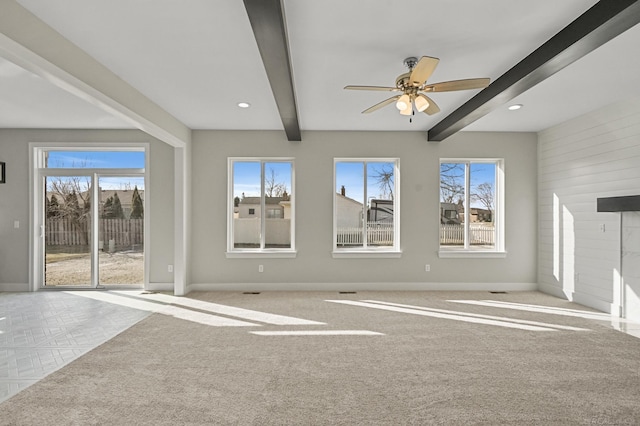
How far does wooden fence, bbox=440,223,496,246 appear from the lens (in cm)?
605

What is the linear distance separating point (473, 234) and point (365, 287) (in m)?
2.15

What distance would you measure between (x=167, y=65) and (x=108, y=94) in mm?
692

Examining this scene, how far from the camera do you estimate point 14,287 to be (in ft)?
18.8

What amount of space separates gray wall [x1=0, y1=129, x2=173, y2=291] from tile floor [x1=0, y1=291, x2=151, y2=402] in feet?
1.84

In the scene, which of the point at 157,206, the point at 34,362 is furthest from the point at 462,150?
the point at 34,362

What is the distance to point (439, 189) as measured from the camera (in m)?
5.98

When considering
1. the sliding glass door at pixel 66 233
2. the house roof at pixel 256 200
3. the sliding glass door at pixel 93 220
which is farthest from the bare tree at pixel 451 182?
the sliding glass door at pixel 66 233

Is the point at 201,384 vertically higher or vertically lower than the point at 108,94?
lower

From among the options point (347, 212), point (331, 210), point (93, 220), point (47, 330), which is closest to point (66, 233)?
point (93, 220)

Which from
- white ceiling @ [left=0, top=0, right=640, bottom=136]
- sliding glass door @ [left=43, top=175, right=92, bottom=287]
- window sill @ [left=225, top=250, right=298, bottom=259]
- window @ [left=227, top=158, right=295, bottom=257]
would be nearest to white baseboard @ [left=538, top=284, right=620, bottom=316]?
white ceiling @ [left=0, top=0, right=640, bottom=136]

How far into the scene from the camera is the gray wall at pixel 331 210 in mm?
5895

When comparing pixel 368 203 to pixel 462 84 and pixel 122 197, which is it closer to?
pixel 462 84

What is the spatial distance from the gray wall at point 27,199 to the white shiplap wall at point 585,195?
6334 mm

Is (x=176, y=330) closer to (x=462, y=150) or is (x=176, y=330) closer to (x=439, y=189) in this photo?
(x=439, y=189)
